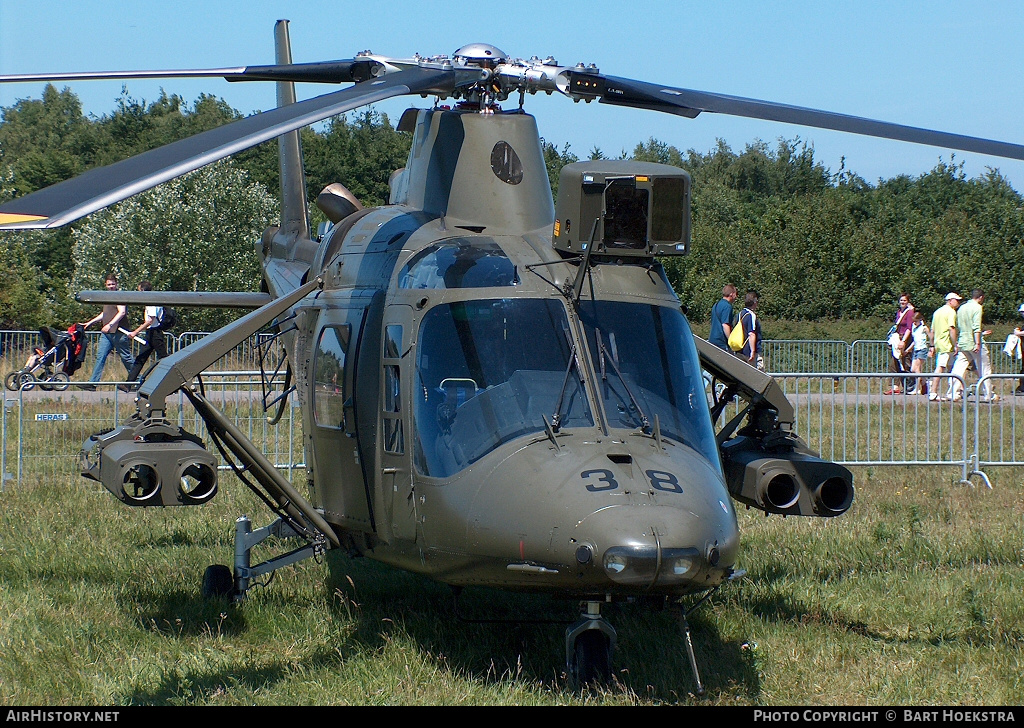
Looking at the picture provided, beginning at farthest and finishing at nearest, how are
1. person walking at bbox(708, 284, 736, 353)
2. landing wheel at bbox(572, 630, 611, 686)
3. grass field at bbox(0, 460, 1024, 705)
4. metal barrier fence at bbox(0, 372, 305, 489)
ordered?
person walking at bbox(708, 284, 736, 353) < metal barrier fence at bbox(0, 372, 305, 489) < grass field at bbox(0, 460, 1024, 705) < landing wheel at bbox(572, 630, 611, 686)

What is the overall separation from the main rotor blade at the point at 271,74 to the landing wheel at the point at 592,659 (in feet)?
11.6

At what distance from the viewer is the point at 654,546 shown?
4957 millimetres

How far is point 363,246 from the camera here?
296 inches

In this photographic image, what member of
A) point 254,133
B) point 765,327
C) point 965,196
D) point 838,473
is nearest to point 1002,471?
point 838,473

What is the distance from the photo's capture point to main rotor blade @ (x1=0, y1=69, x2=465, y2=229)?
3.92 metres

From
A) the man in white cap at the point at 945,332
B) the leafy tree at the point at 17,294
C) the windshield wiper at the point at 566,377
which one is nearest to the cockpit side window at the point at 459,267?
the windshield wiper at the point at 566,377

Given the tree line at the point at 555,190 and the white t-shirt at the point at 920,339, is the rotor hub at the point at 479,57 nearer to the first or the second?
the white t-shirt at the point at 920,339

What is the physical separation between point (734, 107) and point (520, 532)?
2896 millimetres

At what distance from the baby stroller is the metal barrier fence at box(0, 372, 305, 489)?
7159mm

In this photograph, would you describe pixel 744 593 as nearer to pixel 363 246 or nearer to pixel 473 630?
pixel 473 630

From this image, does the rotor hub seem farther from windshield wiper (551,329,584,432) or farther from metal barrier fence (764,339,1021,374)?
metal barrier fence (764,339,1021,374)

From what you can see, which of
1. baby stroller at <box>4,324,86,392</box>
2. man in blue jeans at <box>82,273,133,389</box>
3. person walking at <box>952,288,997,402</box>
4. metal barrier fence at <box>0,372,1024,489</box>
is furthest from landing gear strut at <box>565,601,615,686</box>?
baby stroller at <box>4,324,86,392</box>

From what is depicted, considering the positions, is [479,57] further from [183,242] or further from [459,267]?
[183,242]

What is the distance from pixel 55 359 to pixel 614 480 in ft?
64.2
